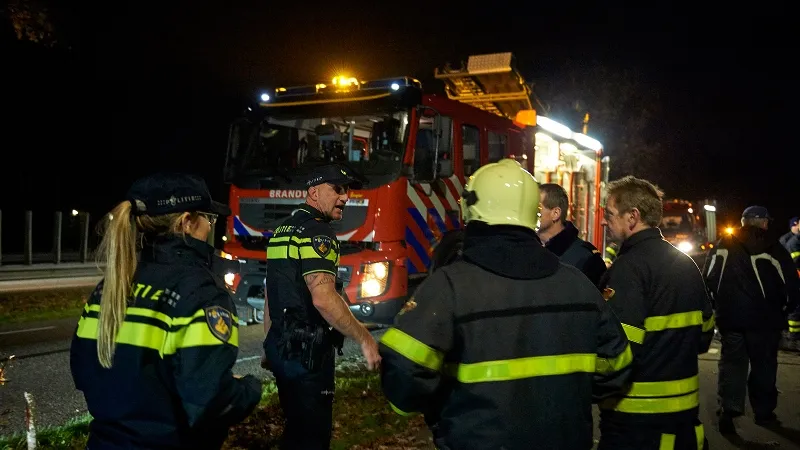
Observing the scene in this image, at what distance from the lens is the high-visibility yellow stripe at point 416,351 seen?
6.46ft

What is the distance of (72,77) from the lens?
26703 mm

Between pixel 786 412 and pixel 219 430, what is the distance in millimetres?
5624

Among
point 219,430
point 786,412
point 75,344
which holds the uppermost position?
point 75,344

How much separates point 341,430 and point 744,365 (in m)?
3.35

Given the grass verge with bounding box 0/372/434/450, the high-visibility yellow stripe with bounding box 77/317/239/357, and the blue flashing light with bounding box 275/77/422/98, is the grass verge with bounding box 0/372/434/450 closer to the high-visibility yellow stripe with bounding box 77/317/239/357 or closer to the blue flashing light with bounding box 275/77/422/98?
the high-visibility yellow stripe with bounding box 77/317/239/357

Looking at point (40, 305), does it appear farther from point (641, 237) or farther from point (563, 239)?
point (641, 237)

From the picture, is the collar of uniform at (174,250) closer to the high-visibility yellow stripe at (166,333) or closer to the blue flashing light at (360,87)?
the high-visibility yellow stripe at (166,333)

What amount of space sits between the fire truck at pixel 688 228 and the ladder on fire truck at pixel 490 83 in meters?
9.50

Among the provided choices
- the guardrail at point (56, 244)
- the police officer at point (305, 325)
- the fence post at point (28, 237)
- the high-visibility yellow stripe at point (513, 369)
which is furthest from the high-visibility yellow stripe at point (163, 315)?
the fence post at point (28, 237)

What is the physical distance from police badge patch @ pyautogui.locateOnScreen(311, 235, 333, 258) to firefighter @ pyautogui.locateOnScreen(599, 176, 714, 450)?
1.39 meters

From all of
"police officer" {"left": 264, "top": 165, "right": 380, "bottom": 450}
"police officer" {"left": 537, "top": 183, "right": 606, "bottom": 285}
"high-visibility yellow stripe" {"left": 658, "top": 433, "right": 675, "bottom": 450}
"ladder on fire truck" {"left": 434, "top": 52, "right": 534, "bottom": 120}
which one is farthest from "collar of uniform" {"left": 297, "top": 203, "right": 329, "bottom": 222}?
"ladder on fire truck" {"left": 434, "top": 52, "right": 534, "bottom": 120}

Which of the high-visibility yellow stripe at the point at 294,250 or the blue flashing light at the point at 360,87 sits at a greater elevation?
the blue flashing light at the point at 360,87

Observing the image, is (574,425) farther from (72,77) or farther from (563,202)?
(72,77)

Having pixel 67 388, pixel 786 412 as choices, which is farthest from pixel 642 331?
pixel 67 388
